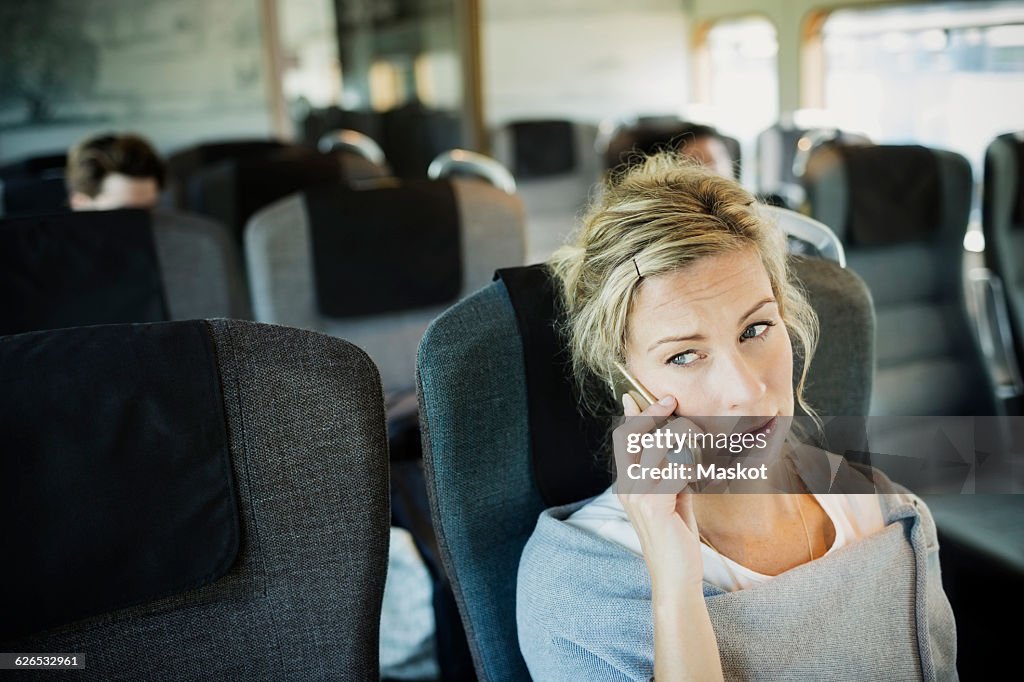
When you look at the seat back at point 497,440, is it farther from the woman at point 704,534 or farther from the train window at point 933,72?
the train window at point 933,72

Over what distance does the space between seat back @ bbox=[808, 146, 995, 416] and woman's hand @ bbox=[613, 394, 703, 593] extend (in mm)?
1628

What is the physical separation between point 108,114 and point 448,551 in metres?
4.48

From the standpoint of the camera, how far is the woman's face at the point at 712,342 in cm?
107

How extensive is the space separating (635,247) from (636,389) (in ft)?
0.53


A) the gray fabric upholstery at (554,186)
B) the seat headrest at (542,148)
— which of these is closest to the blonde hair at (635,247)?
the gray fabric upholstery at (554,186)

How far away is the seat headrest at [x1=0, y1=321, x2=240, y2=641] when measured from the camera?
958mm

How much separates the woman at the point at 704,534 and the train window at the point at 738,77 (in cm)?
441

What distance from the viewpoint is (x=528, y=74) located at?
6.59 metres

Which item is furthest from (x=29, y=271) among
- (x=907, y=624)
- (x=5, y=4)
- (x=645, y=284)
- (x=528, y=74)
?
(x=528, y=74)

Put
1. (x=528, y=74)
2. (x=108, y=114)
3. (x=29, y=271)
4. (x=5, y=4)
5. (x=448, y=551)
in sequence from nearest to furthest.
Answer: (x=448, y=551) → (x=29, y=271) → (x=5, y=4) → (x=108, y=114) → (x=528, y=74)

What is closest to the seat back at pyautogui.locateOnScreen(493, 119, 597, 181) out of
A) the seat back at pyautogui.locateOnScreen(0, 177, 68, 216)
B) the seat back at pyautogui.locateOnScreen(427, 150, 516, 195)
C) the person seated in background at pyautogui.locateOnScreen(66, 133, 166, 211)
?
the seat back at pyautogui.locateOnScreen(427, 150, 516, 195)

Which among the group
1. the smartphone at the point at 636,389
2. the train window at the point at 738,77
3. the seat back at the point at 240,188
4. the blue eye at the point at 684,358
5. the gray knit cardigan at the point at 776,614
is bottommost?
the gray knit cardigan at the point at 776,614

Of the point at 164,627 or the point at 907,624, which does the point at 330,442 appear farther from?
the point at 907,624

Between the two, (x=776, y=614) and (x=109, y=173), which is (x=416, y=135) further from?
(x=776, y=614)
